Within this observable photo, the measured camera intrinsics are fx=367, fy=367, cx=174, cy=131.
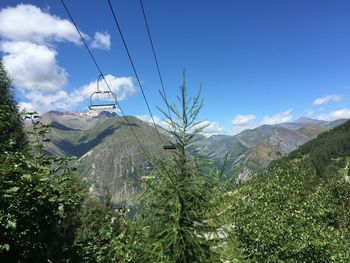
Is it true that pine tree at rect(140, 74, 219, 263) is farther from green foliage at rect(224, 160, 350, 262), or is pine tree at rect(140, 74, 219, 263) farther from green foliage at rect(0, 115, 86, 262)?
green foliage at rect(224, 160, 350, 262)

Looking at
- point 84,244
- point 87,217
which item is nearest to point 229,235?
point 84,244

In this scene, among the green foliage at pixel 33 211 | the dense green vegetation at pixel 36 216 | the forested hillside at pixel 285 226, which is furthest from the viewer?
the forested hillside at pixel 285 226

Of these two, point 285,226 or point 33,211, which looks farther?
point 285,226

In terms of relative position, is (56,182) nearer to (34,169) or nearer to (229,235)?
(34,169)

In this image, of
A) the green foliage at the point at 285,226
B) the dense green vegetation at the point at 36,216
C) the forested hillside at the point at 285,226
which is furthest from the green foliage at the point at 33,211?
the green foliage at the point at 285,226

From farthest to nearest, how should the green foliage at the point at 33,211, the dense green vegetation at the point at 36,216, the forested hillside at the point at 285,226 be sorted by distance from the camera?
1. the forested hillside at the point at 285,226
2. the green foliage at the point at 33,211
3. the dense green vegetation at the point at 36,216

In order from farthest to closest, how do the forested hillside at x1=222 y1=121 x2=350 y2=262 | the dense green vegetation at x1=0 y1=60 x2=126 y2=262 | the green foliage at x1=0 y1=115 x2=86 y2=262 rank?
1. the forested hillside at x1=222 y1=121 x2=350 y2=262
2. the green foliage at x1=0 y1=115 x2=86 y2=262
3. the dense green vegetation at x1=0 y1=60 x2=126 y2=262

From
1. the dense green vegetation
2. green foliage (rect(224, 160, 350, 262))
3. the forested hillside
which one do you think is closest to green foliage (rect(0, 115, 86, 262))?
the dense green vegetation

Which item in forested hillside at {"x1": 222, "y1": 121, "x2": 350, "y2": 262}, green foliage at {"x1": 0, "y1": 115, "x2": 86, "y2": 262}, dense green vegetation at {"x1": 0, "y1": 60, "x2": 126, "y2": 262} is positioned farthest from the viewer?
forested hillside at {"x1": 222, "y1": 121, "x2": 350, "y2": 262}

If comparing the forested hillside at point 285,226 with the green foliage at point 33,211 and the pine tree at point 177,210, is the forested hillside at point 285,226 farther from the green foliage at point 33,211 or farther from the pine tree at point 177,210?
the green foliage at point 33,211

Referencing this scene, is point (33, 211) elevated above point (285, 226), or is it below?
above

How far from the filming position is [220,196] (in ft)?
29.5

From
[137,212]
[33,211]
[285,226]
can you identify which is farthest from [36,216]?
[285,226]

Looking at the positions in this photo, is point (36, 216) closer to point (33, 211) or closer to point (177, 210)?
point (33, 211)
